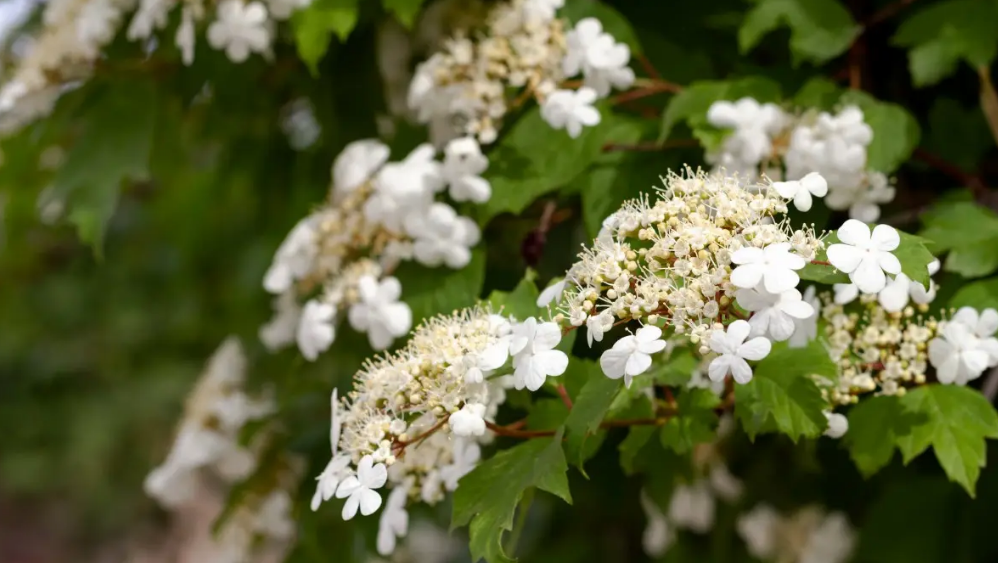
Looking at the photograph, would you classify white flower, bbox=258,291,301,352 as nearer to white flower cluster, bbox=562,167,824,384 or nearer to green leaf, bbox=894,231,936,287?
white flower cluster, bbox=562,167,824,384

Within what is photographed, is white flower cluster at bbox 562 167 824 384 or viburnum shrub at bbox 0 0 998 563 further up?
white flower cluster at bbox 562 167 824 384

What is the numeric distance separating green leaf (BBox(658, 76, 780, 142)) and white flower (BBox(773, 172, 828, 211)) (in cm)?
24

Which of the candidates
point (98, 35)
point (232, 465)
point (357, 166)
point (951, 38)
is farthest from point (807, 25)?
point (232, 465)

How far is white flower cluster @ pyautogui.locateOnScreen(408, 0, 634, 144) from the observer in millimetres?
918

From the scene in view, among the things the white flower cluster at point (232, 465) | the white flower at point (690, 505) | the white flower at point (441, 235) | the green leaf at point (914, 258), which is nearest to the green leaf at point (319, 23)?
the white flower at point (441, 235)

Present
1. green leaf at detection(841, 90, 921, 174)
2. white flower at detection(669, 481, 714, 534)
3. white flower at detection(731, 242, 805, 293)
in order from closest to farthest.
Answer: white flower at detection(731, 242, 805, 293)
green leaf at detection(841, 90, 921, 174)
white flower at detection(669, 481, 714, 534)

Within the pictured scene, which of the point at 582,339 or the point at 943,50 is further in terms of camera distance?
the point at 582,339

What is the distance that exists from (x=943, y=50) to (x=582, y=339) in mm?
481

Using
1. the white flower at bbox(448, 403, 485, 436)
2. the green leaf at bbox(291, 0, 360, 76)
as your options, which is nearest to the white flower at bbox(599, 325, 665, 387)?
the white flower at bbox(448, 403, 485, 436)

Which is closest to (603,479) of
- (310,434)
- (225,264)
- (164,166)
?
(310,434)

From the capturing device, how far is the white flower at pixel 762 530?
4.57 feet

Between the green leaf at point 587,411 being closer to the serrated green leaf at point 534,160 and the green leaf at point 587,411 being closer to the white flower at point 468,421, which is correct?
the white flower at point 468,421

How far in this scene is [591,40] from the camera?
92cm

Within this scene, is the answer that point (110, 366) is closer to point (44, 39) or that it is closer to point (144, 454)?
point (144, 454)
